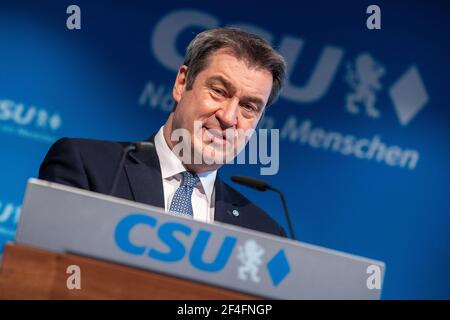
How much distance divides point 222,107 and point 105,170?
424 millimetres

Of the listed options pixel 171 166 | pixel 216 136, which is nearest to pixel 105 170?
pixel 171 166

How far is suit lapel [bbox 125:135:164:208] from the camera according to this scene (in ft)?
6.09

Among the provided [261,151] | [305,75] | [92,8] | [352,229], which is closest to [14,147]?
[92,8]

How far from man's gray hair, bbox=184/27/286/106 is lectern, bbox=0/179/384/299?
105cm

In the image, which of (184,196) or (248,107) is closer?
(184,196)

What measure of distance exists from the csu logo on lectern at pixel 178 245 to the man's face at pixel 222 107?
877mm

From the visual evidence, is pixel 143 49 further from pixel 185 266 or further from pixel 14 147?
pixel 185 266

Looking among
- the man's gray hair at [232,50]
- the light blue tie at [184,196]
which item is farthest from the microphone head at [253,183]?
the man's gray hair at [232,50]

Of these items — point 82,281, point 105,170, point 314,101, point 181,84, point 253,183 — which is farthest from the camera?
point 314,101

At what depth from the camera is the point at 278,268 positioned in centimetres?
115

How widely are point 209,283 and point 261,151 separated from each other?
6.71ft

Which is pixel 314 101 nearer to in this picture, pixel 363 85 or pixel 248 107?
pixel 363 85

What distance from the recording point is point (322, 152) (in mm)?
3314

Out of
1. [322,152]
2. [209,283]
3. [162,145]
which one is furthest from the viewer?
[322,152]
